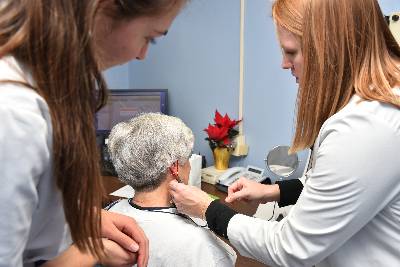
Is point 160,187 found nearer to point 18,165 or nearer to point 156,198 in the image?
point 156,198

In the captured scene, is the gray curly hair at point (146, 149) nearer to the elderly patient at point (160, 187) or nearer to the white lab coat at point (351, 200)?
the elderly patient at point (160, 187)

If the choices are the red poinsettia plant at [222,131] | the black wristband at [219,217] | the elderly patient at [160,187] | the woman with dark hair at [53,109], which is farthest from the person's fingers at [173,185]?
the red poinsettia plant at [222,131]

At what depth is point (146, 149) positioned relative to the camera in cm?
129

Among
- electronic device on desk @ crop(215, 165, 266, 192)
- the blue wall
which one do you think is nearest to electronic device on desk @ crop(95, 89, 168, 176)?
the blue wall

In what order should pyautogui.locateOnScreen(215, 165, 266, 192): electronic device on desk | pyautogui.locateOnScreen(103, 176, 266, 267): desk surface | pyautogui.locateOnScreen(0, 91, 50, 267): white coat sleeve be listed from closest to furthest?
pyautogui.locateOnScreen(0, 91, 50, 267): white coat sleeve, pyautogui.locateOnScreen(103, 176, 266, 267): desk surface, pyautogui.locateOnScreen(215, 165, 266, 192): electronic device on desk

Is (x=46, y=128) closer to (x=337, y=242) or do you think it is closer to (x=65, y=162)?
(x=65, y=162)

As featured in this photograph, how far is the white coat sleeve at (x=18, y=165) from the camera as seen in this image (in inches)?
16.4

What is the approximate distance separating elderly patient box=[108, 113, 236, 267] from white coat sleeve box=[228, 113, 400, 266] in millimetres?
336

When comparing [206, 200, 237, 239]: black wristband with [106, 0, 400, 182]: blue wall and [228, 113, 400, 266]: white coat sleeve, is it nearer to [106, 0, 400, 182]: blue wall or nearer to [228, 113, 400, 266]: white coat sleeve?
[228, 113, 400, 266]: white coat sleeve

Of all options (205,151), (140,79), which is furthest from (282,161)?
(140,79)

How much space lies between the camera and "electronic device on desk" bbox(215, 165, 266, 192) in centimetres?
217

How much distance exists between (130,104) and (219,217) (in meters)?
1.77

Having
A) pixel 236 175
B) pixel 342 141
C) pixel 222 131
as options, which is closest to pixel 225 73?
pixel 222 131

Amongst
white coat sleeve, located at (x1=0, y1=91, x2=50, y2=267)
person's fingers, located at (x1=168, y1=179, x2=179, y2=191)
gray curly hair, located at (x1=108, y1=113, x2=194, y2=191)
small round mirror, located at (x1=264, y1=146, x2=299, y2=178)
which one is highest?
white coat sleeve, located at (x1=0, y1=91, x2=50, y2=267)
